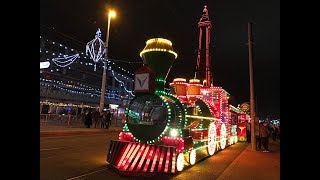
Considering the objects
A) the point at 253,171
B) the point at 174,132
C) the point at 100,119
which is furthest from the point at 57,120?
the point at 253,171

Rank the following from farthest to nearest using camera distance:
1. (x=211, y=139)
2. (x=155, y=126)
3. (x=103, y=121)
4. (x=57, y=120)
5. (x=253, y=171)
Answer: (x=103, y=121), (x=57, y=120), (x=211, y=139), (x=155, y=126), (x=253, y=171)

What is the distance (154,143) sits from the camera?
29.1 ft

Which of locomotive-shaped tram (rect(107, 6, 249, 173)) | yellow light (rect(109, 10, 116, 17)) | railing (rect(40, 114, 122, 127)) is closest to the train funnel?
locomotive-shaped tram (rect(107, 6, 249, 173))

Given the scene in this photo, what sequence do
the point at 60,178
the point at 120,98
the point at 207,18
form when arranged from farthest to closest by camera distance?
the point at 120,98 → the point at 207,18 → the point at 60,178

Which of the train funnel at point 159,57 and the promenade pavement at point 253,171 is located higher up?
the train funnel at point 159,57

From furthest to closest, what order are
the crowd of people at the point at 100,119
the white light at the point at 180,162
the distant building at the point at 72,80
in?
1. the distant building at the point at 72,80
2. the crowd of people at the point at 100,119
3. the white light at the point at 180,162

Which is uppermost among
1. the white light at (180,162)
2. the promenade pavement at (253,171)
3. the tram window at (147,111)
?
the tram window at (147,111)

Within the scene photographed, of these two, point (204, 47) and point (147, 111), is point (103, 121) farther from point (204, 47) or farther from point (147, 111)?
point (147, 111)

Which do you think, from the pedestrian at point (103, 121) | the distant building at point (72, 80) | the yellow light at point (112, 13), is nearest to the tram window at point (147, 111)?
the pedestrian at point (103, 121)

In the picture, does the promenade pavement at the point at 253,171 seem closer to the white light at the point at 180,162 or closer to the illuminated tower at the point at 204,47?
the white light at the point at 180,162

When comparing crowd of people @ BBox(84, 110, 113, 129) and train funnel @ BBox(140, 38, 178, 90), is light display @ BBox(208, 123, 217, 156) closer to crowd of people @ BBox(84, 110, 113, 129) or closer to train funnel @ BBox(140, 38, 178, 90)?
train funnel @ BBox(140, 38, 178, 90)
